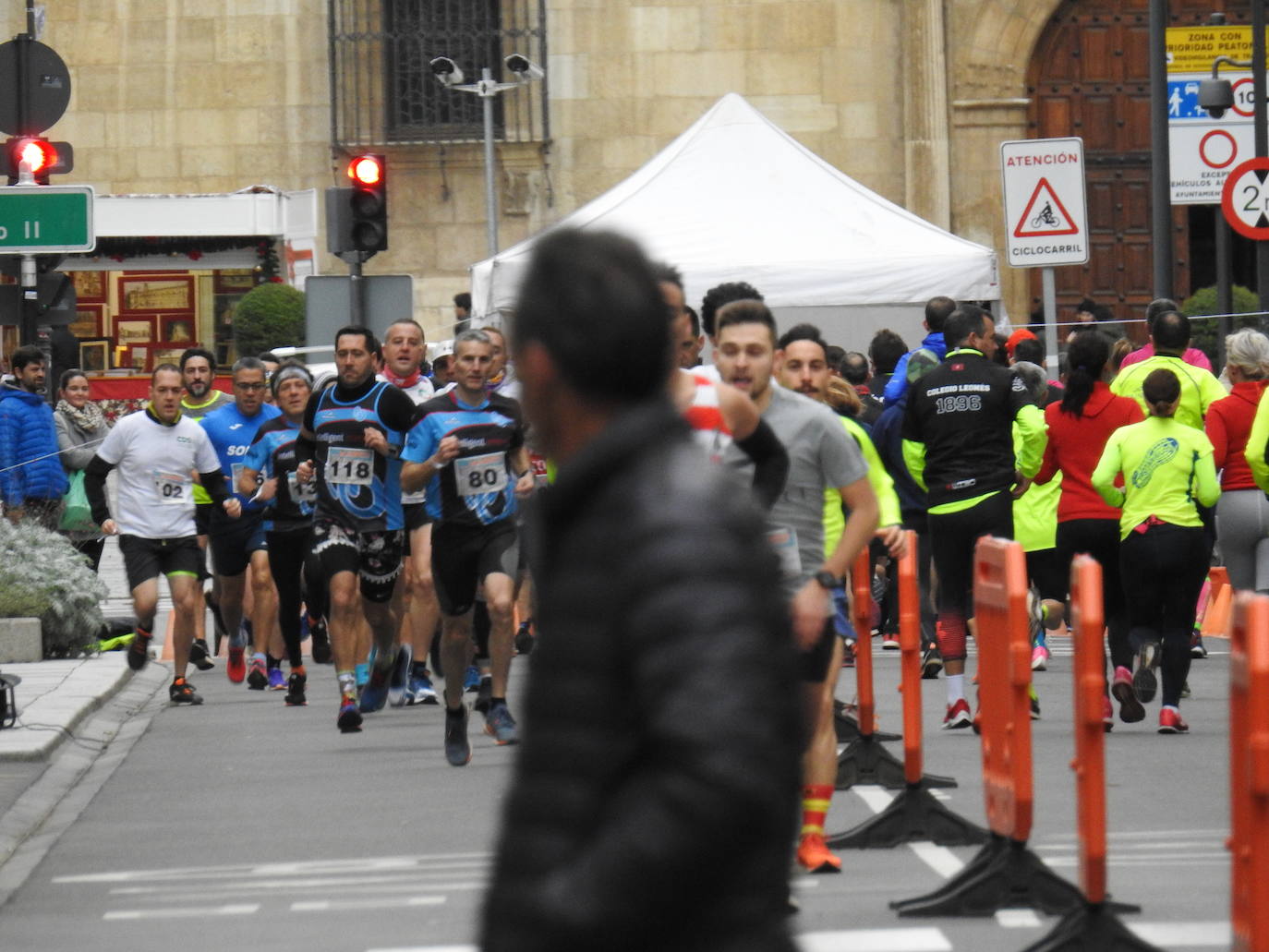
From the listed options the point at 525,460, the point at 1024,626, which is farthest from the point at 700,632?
the point at 525,460

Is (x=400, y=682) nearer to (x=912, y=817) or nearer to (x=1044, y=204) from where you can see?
(x=1044, y=204)

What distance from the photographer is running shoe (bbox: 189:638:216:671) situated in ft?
52.2

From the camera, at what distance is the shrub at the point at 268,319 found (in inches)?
1073

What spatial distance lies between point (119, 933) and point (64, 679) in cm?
703

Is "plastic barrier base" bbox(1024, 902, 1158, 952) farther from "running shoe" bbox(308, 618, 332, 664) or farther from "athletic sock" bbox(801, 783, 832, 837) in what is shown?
"running shoe" bbox(308, 618, 332, 664)

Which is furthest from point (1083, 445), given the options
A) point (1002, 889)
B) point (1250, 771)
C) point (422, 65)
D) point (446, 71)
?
point (422, 65)

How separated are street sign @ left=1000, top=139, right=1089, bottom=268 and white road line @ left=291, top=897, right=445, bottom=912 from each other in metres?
9.88

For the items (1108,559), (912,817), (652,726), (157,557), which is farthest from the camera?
(157,557)

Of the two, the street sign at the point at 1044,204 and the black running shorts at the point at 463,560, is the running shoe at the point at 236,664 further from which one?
the street sign at the point at 1044,204

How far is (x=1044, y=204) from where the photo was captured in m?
17.0

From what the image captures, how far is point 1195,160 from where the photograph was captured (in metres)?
21.4

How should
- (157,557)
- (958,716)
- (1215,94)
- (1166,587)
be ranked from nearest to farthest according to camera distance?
(1166,587) < (958,716) < (157,557) < (1215,94)

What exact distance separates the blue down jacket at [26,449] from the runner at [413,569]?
2.97 m

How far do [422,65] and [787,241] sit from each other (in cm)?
1114
